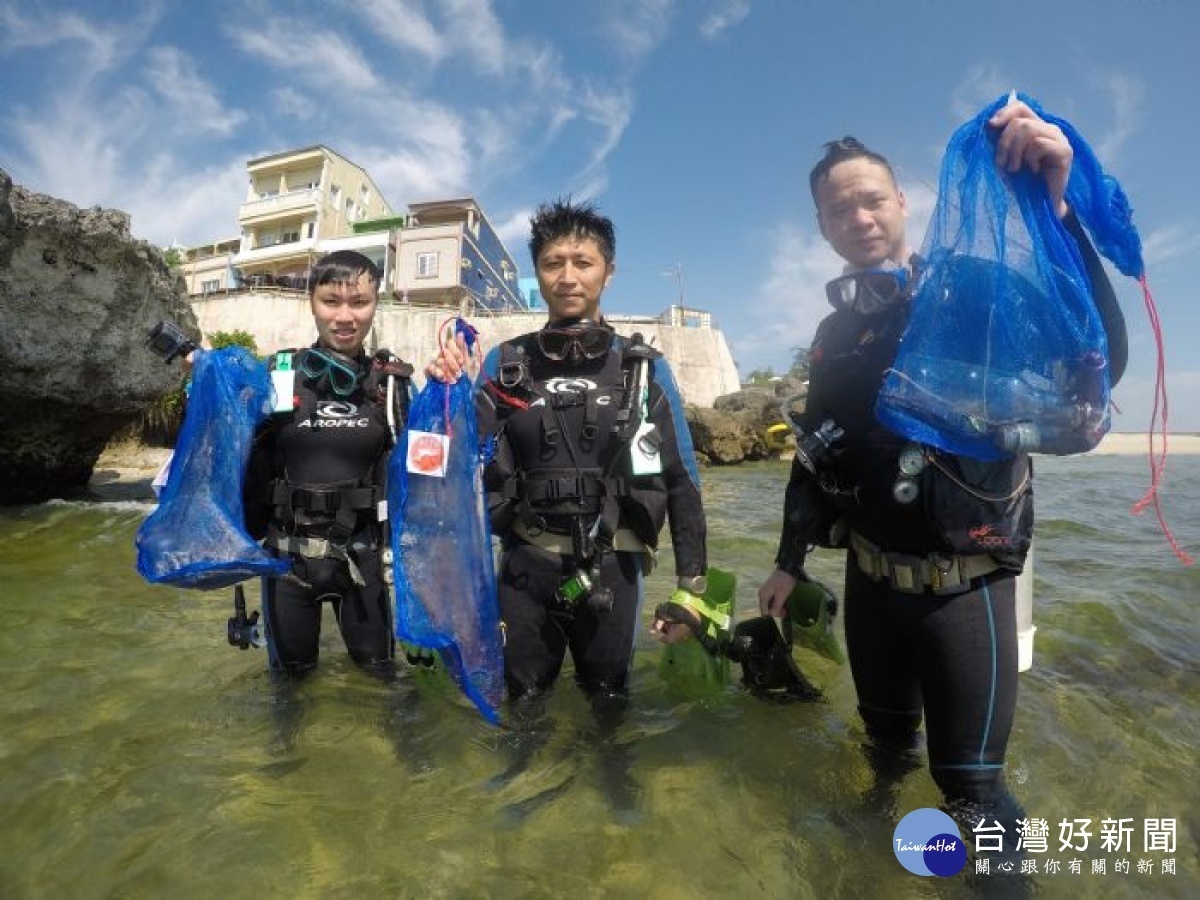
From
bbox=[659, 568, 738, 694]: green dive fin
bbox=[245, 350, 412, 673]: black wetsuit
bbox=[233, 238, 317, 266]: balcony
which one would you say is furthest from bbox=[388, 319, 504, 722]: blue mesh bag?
bbox=[233, 238, 317, 266]: balcony

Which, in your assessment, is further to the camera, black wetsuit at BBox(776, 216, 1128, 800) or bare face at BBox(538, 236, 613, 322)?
bare face at BBox(538, 236, 613, 322)

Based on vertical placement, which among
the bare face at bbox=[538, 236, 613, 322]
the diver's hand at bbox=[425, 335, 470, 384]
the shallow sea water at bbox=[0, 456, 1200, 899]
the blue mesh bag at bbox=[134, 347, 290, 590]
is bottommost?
the shallow sea water at bbox=[0, 456, 1200, 899]

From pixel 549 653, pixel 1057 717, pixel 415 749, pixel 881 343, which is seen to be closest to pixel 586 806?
pixel 549 653

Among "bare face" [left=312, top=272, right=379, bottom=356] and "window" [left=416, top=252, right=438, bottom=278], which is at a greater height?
"window" [left=416, top=252, right=438, bottom=278]

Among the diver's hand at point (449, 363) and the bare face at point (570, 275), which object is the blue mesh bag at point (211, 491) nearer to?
the diver's hand at point (449, 363)

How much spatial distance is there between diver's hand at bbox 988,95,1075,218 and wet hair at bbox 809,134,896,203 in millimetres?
435

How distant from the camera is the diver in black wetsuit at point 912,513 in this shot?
6.48ft

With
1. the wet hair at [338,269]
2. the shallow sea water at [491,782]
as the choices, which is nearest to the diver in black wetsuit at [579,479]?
the shallow sea water at [491,782]

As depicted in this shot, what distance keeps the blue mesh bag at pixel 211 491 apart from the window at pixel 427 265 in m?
37.4

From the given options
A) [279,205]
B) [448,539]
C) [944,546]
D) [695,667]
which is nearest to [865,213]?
[944,546]

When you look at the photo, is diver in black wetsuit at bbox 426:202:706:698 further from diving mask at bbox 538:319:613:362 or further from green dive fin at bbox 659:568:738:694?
green dive fin at bbox 659:568:738:694

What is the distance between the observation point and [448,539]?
2789mm

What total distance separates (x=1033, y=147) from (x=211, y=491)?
341 centimetres

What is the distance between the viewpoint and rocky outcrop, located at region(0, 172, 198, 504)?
28.9ft
